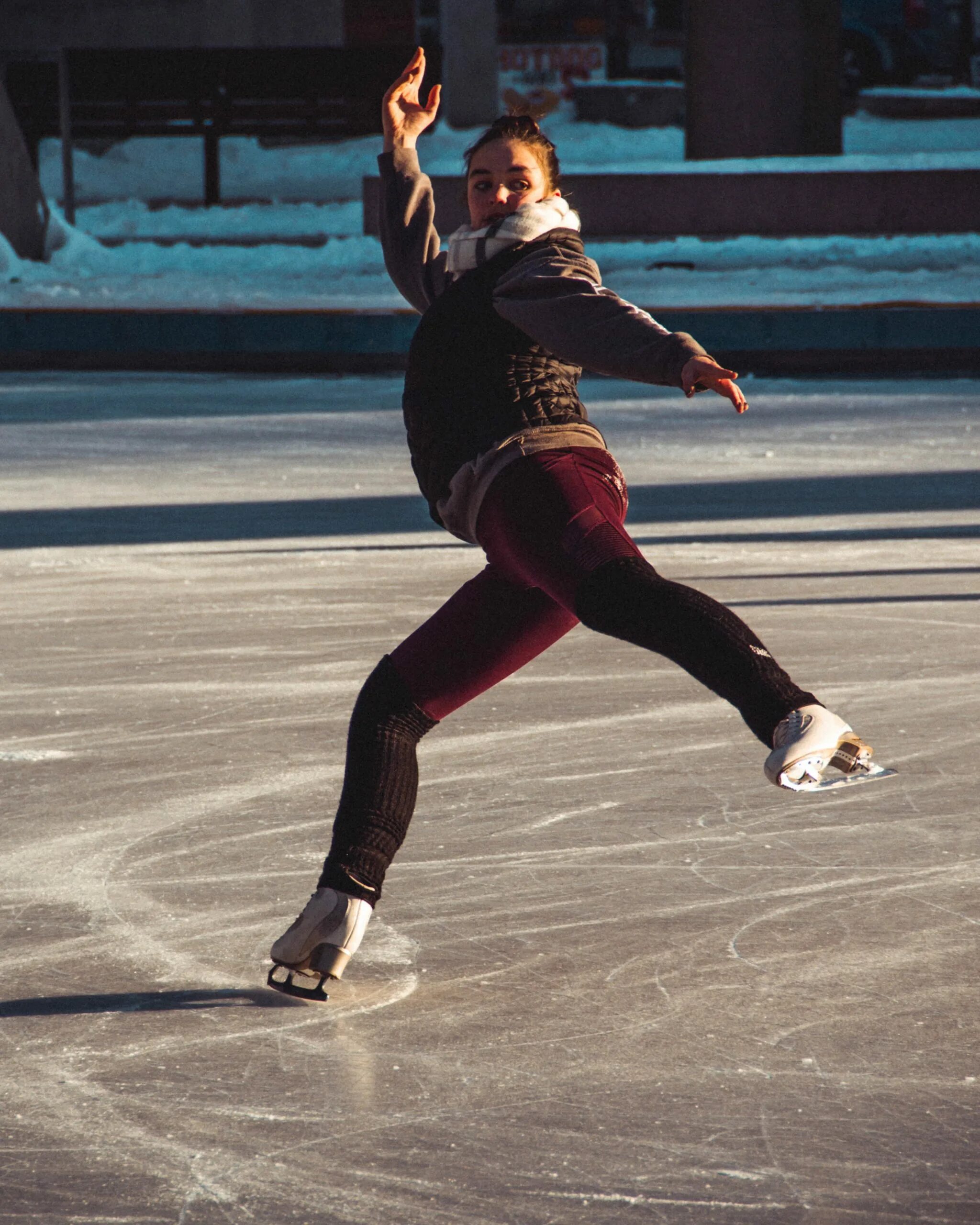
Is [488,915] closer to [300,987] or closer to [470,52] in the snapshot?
[300,987]

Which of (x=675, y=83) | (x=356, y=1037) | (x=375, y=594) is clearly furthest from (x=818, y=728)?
(x=675, y=83)

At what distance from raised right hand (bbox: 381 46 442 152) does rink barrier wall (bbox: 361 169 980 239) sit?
709 inches

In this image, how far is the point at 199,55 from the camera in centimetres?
2436

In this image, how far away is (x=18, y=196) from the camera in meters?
20.7

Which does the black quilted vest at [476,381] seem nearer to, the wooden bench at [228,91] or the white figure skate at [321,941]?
the white figure skate at [321,941]

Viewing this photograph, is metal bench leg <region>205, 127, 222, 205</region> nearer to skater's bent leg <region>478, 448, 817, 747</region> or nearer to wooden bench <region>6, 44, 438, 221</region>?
wooden bench <region>6, 44, 438, 221</region>

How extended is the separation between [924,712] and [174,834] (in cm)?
210

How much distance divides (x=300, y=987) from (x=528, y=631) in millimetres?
689

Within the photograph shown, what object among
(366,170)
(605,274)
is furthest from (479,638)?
(366,170)

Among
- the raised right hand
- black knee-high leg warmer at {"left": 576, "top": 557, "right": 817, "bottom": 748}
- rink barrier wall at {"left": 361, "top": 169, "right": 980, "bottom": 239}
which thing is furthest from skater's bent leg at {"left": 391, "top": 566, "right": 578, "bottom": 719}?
rink barrier wall at {"left": 361, "top": 169, "right": 980, "bottom": 239}

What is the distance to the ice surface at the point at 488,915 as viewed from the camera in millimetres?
3055

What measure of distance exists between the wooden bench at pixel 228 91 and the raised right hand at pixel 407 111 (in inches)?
796

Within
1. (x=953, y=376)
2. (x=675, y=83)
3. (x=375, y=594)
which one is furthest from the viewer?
(x=675, y=83)

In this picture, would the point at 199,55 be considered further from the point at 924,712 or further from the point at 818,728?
the point at 818,728
